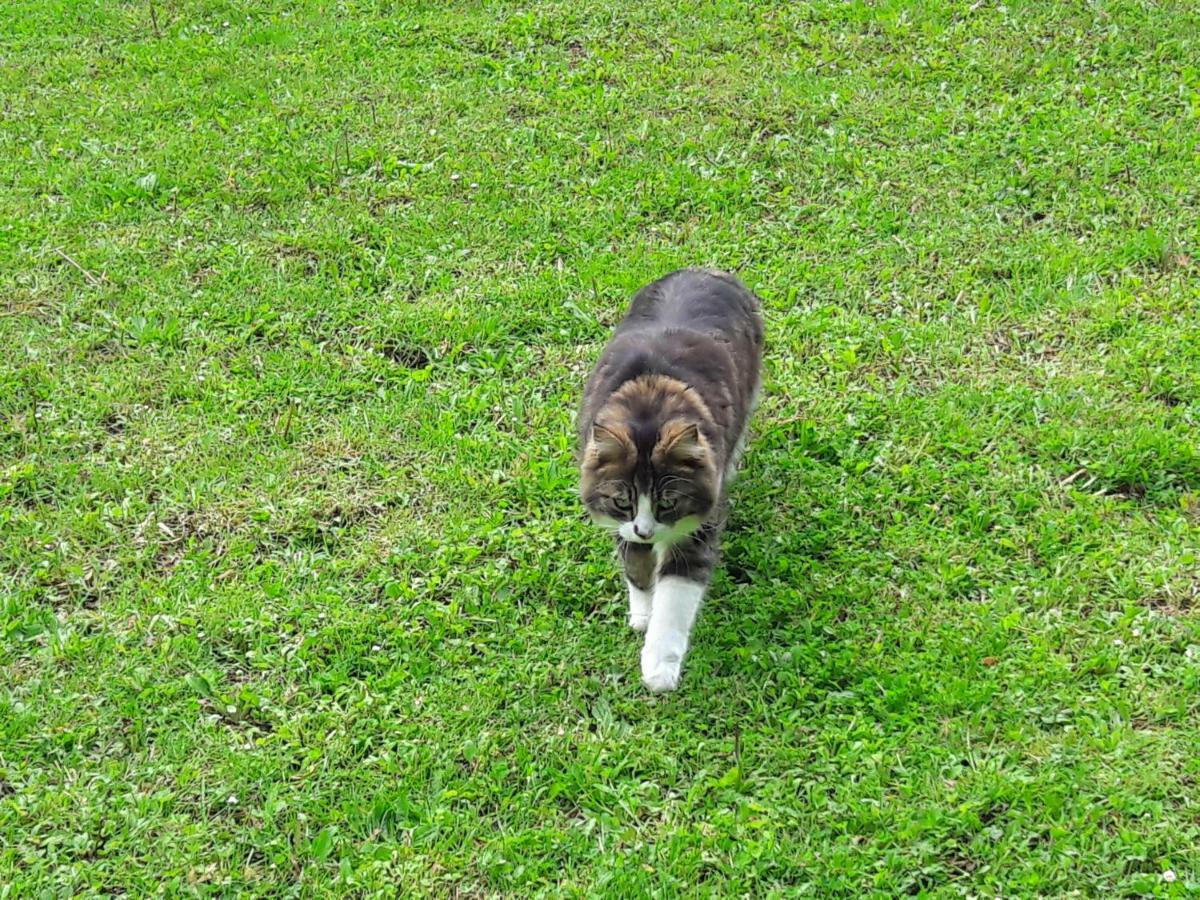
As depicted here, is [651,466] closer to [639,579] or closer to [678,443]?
[678,443]

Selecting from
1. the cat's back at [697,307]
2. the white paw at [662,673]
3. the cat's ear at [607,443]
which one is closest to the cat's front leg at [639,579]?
the white paw at [662,673]

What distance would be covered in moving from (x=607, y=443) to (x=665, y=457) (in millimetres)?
243

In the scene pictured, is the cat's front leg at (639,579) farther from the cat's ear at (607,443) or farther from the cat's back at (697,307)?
the cat's back at (697,307)

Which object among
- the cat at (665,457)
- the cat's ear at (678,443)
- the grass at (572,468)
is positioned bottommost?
the grass at (572,468)

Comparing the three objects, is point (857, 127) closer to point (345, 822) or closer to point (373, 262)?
point (373, 262)

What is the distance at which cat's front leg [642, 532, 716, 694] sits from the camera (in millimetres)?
4727

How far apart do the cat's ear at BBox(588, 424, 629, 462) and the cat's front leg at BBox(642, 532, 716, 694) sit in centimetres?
52

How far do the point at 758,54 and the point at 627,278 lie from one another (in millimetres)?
3616

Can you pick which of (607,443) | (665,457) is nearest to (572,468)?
(607,443)

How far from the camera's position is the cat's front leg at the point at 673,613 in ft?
15.5

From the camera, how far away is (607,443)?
458 cm

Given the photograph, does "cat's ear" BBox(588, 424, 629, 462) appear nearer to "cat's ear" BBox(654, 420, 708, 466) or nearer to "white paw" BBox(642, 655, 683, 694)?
"cat's ear" BBox(654, 420, 708, 466)

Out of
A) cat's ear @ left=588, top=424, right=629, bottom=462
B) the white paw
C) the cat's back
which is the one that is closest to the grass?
the white paw

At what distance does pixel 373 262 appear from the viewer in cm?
759
